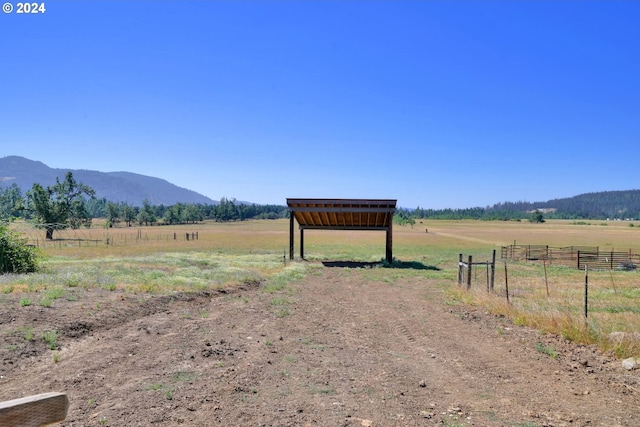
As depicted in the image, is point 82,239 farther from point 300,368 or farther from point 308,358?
point 300,368

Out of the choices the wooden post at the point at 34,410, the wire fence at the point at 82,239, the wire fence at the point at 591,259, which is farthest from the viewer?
the wire fence at the point at 82,239

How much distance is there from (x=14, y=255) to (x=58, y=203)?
192ft

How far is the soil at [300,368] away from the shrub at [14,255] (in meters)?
8.79

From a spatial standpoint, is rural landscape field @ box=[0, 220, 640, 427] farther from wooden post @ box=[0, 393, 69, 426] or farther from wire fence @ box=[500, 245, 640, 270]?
wire fence @ box=[500, 245, 640, 270]

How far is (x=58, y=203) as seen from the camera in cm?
6888

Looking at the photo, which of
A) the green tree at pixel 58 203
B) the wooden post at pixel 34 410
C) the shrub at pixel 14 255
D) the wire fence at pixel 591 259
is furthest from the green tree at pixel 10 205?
the wire fence at pixel 591 259

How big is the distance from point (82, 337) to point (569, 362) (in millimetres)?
9908

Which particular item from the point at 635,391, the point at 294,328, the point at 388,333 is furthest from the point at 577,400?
the point at 294,328

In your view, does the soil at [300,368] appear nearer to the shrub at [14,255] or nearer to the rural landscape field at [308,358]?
the rural landscape field at [308,358]

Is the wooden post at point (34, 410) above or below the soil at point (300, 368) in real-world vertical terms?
above

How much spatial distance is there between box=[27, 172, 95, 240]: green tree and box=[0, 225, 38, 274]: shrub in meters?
50.3

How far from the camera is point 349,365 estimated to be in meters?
7.41

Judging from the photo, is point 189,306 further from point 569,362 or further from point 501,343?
point 569,362

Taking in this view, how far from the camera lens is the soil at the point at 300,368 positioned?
17.8ft
